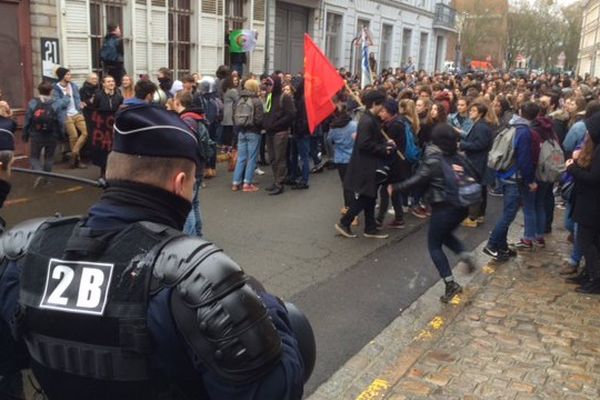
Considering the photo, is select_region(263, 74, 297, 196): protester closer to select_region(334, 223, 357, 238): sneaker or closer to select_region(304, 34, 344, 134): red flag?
select_region(304, 34, 344, 134): red flag

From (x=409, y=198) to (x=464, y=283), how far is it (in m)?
3.27

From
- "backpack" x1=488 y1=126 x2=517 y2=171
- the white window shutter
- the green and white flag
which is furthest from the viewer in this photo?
the green and white flag

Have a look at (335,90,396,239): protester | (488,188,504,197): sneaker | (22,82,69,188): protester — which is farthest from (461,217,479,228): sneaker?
(22,82,69,188): protester

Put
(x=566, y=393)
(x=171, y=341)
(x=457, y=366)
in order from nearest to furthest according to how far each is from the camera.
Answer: (x=171, y=341) < (x=566, y=393) < (x=457, y=366)

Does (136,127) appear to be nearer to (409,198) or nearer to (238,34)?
(409,198)

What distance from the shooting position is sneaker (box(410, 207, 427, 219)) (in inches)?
349

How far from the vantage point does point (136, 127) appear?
1707mm

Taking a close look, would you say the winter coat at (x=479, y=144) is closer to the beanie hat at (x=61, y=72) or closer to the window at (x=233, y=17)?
the beanie hat at (x=61, y=72)

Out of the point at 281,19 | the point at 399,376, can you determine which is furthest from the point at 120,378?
the point at 281,19

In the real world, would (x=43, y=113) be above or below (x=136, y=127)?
below

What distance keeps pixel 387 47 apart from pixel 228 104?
21.6 m

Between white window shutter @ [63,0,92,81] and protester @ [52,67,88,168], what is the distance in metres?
1.40

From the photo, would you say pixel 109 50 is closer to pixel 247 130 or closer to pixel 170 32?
pixel 170 32

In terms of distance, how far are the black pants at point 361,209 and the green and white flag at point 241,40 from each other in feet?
37.0
